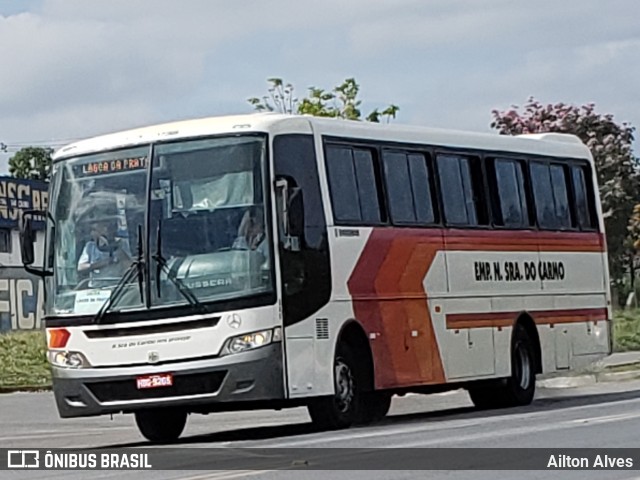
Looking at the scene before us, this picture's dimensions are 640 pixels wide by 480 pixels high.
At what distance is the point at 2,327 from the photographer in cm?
5512

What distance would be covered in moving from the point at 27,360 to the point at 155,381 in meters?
16.7

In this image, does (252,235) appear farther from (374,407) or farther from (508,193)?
(508,193)

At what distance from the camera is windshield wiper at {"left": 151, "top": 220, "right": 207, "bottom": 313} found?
16641 millimetres

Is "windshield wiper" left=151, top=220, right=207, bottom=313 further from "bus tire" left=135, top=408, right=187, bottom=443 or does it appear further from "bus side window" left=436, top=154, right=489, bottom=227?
"bus side window" left=436, top=154, right=489, bottom=227

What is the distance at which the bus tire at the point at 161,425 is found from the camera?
1864 cm

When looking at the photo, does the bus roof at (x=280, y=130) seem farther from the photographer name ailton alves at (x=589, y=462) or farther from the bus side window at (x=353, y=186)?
the photographer name ailton alves at (x=589, y=462)

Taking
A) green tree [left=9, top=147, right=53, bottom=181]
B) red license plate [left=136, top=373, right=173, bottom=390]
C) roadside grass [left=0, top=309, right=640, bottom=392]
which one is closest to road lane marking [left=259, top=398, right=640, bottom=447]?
red license plate [left=136, top=373, right=173, bottom=390]

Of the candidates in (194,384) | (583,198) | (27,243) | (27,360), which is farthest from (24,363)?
(194,384)

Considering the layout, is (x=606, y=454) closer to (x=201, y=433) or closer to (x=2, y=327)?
(x=201, y=433)

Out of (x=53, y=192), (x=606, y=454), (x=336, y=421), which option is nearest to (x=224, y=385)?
(x=336, y=421)

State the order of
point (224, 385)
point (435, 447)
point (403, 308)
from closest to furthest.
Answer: point (435, 447), point (224, 385), point (403, 308)

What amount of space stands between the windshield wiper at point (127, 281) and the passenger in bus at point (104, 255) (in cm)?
8

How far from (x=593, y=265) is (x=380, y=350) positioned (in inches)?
248

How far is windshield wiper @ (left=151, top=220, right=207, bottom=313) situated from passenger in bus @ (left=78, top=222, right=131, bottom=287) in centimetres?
36
